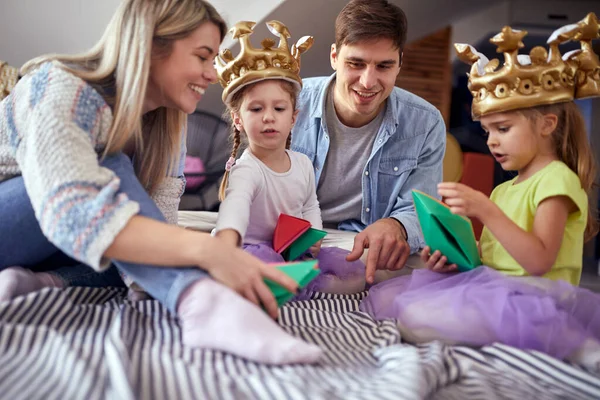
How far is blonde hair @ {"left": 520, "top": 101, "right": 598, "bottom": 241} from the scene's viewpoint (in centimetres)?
138

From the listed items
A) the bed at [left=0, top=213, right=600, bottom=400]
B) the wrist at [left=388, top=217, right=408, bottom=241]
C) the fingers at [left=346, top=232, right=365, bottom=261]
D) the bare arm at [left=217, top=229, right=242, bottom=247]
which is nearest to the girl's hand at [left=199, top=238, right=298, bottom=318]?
the bed at [left=0, top=213, right=600, bottom=400]

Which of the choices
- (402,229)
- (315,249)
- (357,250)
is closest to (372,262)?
(357,250)

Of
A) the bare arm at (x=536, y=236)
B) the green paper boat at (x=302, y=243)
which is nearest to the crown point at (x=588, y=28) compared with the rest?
the bare arm at (x=536, y=236)

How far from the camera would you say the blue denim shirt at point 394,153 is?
6.44 feet

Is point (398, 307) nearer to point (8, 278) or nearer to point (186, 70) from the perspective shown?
point (186, 70)

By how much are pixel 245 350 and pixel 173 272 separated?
192mm

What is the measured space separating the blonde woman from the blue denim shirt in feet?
2.10

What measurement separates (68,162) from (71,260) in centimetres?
45

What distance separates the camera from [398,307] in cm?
127

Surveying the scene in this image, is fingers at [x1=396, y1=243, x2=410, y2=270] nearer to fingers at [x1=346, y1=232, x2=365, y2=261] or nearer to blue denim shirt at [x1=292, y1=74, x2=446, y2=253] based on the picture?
fingers at [x1=346, y1=232, x2=365, y2=261]

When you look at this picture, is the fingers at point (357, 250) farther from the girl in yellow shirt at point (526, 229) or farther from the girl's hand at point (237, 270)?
the girl's hand at point (237, 270)

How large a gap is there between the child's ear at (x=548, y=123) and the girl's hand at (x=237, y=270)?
2.47ft

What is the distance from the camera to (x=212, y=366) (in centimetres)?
90

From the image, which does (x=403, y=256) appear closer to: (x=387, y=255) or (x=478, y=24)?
(x=387, y=255)
